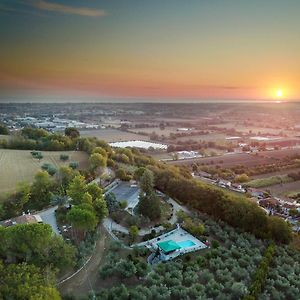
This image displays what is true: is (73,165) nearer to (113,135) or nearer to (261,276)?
(261,276)

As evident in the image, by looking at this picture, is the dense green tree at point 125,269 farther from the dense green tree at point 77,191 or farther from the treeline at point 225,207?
the treeline at point 225,207

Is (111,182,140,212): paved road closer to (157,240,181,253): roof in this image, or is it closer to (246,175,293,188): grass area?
(157,240,181,253): roof

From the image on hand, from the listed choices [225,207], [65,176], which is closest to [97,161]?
[65,176]

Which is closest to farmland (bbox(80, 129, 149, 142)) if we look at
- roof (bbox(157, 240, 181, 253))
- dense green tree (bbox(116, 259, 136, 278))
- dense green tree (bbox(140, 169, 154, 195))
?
dense green tree (bbox(140, 169, 154, 195))

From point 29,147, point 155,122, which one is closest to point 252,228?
point 29,147

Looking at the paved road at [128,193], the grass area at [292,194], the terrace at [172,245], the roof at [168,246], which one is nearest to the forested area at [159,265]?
the terrace at [172,245]

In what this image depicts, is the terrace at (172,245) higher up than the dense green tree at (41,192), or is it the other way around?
the dense green tree at (41,192)
